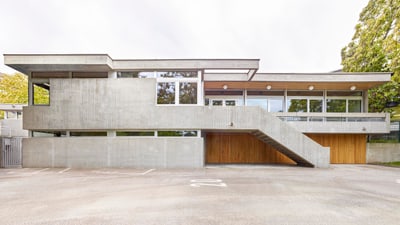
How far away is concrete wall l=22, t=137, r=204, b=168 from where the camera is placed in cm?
1018

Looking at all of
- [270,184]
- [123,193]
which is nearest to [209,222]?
[123,193]

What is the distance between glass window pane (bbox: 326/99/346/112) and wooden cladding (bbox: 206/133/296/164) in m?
4.94

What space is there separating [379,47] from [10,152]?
81.9 ft

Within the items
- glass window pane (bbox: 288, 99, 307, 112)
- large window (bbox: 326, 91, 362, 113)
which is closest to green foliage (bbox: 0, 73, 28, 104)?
glass window pane (bbox: 288, 99, 307, 112)

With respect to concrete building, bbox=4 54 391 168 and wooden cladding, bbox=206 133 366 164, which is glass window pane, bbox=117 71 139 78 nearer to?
concrete building, bbox=4 54 391 168

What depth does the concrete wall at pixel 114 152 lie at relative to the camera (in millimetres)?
10180

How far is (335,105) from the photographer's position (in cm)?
1381

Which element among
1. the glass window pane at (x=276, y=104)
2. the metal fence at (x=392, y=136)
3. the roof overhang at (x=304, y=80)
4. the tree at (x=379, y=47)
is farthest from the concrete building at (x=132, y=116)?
the tree at (x=379, y=47)

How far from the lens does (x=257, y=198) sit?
5246 mm

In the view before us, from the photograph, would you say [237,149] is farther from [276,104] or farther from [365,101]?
[365,101]

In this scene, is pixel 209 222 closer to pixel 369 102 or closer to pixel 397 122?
pixel 397 122

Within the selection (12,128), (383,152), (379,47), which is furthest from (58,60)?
(379,47)

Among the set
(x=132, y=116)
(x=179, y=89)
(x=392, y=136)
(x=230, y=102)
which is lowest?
(x=392, y=136)

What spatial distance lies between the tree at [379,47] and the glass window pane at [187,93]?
13.3 metres
